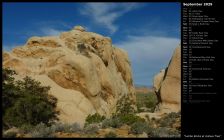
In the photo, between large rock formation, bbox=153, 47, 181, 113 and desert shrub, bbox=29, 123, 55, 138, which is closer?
desert shrub, bbox=29, 123, 55, 138

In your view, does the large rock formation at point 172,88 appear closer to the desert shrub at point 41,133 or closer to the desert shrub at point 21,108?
the desert shrub at point 21,108

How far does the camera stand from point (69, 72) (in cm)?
3344

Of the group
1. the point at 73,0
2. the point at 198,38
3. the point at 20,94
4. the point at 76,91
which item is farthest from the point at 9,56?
the point at 198,38

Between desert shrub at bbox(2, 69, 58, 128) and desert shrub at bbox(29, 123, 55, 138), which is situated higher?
desert shrub at bbox(2, 69, 58, 128)

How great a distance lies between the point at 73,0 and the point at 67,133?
7.10 meters

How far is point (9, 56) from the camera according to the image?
3469 cm

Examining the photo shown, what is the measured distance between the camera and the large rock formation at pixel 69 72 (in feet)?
103

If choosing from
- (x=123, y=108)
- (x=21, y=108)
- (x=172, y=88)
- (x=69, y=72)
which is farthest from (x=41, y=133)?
(x=172, y=88)

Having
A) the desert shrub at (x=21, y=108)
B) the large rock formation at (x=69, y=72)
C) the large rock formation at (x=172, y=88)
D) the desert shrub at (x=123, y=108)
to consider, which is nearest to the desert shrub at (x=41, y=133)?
the desert shrub at (x=21, y=108)

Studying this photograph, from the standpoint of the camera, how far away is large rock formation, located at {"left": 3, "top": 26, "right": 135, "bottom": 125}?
31359 mm

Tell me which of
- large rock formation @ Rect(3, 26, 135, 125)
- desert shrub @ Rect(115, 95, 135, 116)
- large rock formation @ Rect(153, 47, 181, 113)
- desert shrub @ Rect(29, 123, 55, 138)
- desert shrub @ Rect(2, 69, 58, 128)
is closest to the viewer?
desert shrub @ Rect(29, 123, 55, 138)

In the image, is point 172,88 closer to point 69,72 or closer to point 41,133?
point 69,72

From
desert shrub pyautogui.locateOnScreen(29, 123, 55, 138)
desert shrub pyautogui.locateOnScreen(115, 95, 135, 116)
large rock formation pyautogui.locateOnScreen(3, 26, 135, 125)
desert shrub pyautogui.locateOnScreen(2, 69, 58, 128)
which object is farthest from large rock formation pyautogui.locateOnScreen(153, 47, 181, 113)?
desert shrub pyautogui.locateOnScreen(29, 123, 55, 138)

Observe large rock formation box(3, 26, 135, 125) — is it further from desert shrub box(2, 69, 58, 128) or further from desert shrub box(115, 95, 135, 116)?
desert shrub box(2, 69, 58, 128)
